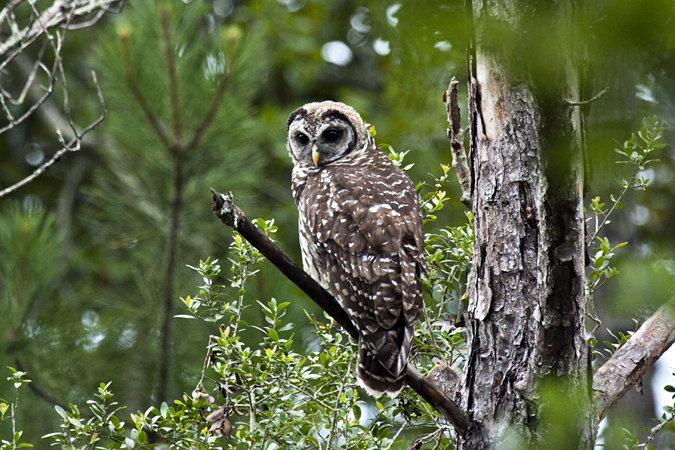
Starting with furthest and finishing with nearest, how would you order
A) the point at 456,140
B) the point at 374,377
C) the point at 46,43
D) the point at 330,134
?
the point at 330,134, the point at 46,43, the point at 456,140, the point at 374,377

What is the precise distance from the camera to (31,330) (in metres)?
4.34

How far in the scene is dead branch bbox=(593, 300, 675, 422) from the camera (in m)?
2.12

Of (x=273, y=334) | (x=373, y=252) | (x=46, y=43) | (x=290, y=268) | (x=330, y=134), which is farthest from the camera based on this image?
(x=330, y=134)

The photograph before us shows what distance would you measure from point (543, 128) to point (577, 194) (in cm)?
28

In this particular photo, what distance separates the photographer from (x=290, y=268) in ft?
6.90

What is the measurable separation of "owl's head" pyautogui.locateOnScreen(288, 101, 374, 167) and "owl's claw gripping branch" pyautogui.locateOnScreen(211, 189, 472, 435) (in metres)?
1.64

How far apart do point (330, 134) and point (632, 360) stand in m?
2.13

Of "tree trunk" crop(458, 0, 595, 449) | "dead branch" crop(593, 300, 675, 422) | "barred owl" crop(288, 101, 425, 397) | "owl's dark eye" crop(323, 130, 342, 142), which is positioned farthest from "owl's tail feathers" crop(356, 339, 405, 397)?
"owl's dark eye" crop(323, 130, 342, 142)

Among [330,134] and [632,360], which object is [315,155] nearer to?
[330,134]

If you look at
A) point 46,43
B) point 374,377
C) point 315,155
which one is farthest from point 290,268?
point 46,43

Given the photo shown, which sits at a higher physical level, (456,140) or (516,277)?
(456,140)

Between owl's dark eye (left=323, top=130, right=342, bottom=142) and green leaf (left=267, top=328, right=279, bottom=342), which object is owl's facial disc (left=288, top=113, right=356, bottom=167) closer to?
owl's dark eye (left=323, top=130, right=342, bottom=142)

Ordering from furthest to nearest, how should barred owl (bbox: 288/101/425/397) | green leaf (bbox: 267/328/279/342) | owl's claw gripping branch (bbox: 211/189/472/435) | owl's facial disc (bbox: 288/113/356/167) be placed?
owl's facial disc (bbox: 288/113/356/167) → barred owl (bbox: 288/101/425/397) → green leaf (bbox: 267/328/279/342) → owl's claw gripping branch (bbox: 211/189/472/435)

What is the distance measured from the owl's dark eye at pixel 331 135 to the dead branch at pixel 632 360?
6.79 ft
